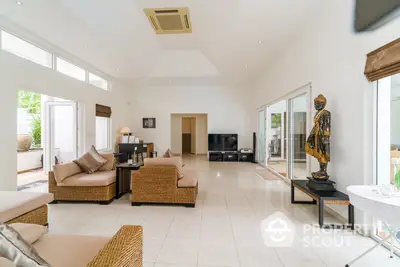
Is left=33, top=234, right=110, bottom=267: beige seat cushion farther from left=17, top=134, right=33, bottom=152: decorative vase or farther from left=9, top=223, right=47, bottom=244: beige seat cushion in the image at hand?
left=17, top=134, right=33, bottom=152: decorative vase

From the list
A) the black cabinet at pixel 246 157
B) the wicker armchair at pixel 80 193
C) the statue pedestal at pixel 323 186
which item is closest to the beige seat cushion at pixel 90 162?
the wicker armchair at pixel 80 193

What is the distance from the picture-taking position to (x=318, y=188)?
312 centimetres

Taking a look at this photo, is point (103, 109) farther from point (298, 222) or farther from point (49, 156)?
point (298, 222)

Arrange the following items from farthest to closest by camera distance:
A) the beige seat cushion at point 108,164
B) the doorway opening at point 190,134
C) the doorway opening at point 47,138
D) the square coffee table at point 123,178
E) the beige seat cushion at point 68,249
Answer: the doorway opening at point 190,134 → the doorway opening at point 47,138 → the beige seat cushion at point 108,164 → the square coffee table at point 123,178 → the beige seat cushion at point 68,249

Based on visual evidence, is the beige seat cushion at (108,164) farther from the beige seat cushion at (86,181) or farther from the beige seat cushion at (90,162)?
the beige seat cushion at (86,181)

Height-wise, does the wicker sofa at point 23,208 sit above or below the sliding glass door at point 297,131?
below

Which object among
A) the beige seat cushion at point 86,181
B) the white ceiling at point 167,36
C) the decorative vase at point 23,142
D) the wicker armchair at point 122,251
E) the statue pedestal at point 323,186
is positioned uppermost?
the white ceiling at point 167,36

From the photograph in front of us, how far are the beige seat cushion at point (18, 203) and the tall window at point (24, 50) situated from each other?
2906 mm

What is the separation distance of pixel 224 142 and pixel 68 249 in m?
8.35

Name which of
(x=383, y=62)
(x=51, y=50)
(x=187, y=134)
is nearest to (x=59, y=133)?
(x=51, y=50)

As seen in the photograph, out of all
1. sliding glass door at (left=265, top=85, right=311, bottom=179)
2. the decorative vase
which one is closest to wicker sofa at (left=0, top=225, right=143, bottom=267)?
sliding glass door at (left=265, top=85, right=311, bottom=179)

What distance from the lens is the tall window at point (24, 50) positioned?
396 cm

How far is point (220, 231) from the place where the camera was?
2799 mm

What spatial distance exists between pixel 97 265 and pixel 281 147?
6857 millimetres
